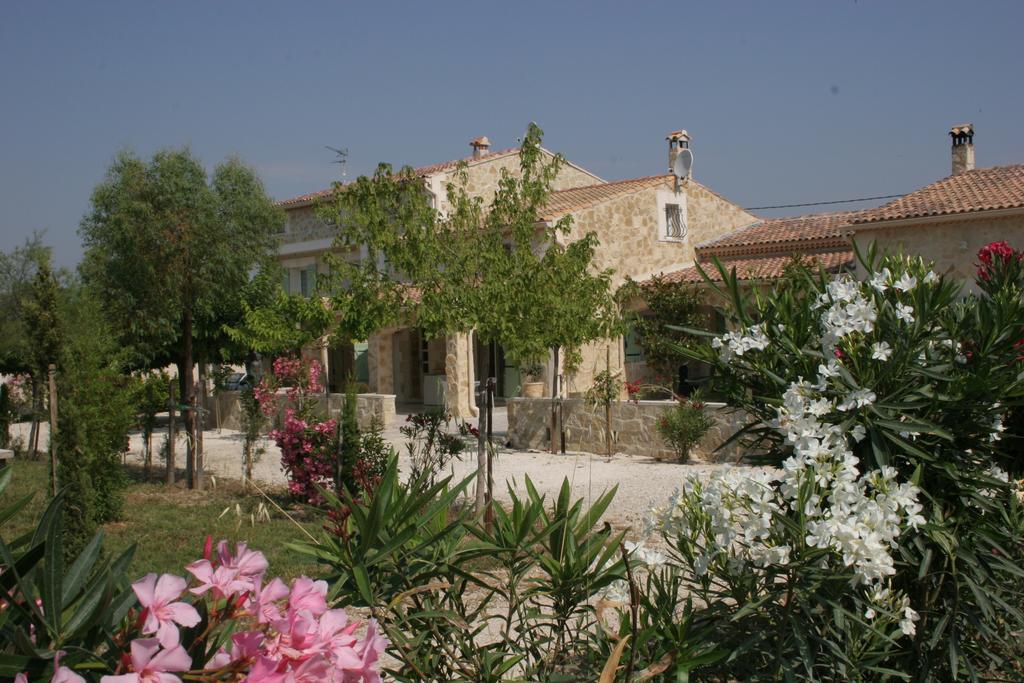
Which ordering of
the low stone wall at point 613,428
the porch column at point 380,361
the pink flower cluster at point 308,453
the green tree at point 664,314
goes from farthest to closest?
the porch column at point 380,361 → the green tree at point 664,314 → the low stone wall at point 613,428 → the pink flower cluster at point 308,453

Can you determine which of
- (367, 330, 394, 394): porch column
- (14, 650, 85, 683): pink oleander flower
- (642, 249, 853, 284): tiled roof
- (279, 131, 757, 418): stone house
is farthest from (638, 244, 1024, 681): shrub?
(367, 330, 394, 394): porch column

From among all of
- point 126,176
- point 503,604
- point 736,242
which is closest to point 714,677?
point 503,604

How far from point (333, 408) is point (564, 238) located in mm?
6458

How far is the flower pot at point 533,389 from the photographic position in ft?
69.2

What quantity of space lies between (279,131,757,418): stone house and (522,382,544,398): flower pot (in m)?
0.20

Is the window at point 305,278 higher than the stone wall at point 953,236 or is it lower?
higher

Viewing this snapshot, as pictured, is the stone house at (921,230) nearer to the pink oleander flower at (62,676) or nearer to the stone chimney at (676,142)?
the stone chimney at (676,142)

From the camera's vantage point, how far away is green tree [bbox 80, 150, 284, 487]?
12969 millimetres

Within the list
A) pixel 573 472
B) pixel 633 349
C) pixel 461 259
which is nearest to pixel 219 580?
pixel 461 259

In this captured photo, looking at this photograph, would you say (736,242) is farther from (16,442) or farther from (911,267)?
(911,267)

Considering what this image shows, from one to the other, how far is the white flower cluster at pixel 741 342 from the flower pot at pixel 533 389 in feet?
59.3

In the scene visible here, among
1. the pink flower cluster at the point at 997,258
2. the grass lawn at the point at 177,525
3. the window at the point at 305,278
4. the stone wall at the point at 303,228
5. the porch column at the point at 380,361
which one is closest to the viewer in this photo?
the pink flower cluster at the point at 997,258

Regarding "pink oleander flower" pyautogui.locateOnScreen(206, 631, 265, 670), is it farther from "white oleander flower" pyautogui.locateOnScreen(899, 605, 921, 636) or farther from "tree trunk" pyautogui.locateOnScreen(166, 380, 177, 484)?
"tree trunk" pyautogui.locateOnScreen(166, 380, 177, 484)

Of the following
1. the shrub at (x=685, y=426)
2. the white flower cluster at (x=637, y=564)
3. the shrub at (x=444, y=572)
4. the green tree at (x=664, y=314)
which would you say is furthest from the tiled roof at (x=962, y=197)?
the shrub at (x=444, y=572)
